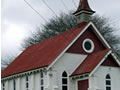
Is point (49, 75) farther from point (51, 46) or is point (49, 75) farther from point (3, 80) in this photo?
point (3, 80)

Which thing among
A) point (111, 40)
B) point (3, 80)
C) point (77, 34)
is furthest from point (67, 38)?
point (111, 40)

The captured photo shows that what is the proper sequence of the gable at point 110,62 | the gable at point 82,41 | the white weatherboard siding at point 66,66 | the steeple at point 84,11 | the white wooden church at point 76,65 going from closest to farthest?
the white wooden church at point 76,65, the gable at point 110,62, the white weatherboard siding at point 66,66, the gable at point 82,41, the steeple at point 84,11

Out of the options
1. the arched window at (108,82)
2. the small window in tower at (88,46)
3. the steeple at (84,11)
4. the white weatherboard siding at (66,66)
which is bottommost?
the arched window at (108,82)

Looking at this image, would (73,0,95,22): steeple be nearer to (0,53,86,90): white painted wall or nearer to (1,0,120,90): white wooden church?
(1,0,120,90): white wooden church

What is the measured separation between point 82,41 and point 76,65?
243 cm

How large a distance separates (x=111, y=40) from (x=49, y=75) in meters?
27.1

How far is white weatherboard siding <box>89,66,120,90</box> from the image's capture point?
90.4 ft

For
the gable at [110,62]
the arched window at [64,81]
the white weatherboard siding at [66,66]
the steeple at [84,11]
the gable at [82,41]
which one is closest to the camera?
the gable at [110,62]

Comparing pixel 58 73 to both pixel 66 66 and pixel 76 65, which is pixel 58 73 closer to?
pixel 66 66

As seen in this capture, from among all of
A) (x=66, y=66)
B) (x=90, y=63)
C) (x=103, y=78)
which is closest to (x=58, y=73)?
(x=66, y=66)

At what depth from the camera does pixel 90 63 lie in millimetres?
28828

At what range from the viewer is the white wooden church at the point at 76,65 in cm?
2838

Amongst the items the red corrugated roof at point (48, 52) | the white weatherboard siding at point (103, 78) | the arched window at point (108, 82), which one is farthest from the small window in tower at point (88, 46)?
the arched window at point (108, 82)

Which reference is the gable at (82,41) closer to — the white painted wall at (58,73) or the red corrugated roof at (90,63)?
the white painted wall at (58,73)
